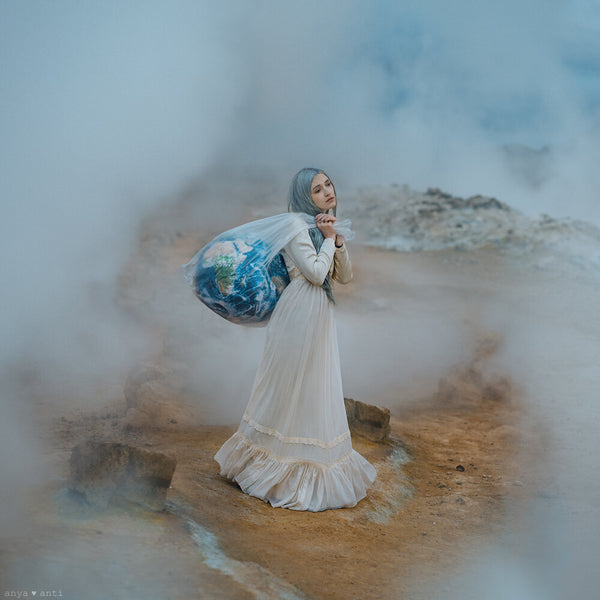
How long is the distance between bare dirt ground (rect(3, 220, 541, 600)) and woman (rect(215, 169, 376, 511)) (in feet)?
0.37

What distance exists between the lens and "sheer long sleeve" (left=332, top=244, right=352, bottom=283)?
3.19 meters

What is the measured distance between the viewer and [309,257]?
3055 millimetres

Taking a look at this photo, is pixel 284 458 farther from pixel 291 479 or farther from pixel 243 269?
pixel 243 269

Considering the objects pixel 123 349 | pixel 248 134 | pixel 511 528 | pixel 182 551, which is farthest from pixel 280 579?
pixel 248 134

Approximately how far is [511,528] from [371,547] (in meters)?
0.77

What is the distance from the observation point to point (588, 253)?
9.42 m

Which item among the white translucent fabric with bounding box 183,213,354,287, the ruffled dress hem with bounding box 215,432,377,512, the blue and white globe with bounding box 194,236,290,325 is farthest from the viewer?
the ruffled dress hem with bounding box 215,432,377,512

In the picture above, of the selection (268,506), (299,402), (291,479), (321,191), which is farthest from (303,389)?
(321,191)

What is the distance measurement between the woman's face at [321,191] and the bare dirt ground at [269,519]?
4.32ft

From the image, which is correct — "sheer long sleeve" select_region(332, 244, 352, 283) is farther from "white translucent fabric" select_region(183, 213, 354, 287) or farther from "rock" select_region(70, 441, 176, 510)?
"rock" select_region(70, 441, 176, 510)

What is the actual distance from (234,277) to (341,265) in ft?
1.96

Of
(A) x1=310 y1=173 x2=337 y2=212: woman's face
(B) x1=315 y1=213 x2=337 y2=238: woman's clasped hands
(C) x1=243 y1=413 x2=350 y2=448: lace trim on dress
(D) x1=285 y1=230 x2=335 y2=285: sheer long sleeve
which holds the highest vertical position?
(A) x1=310 y1=173 x2=337 y2=212: woman's face

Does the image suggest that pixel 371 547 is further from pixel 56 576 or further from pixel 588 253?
pixel 588 253

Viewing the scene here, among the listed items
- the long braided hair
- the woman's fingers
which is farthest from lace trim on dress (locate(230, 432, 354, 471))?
the woman's fingers
